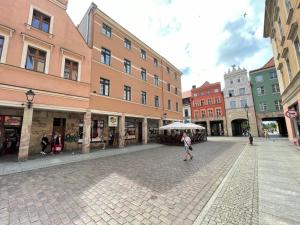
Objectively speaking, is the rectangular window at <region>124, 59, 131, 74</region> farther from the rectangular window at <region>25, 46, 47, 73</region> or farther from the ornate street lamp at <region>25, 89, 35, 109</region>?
the ornate street lamp at <region>25, 89, 35, 109</region>

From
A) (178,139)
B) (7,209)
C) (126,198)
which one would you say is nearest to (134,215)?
(126,198)

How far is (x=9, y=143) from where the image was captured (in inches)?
494

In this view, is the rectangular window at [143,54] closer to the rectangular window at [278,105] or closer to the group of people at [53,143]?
the group of people at [53,143]

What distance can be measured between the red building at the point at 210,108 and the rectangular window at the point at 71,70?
37831 millimetres

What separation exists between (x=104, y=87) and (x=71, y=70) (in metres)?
3.44

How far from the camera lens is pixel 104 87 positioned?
15.6m

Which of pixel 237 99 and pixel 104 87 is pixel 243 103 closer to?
pixel 237 99

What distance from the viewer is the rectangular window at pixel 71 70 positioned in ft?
42.1

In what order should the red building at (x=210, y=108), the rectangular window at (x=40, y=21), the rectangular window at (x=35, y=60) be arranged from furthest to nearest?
the red building at (x=210, y=108) < the rectangular window at (x=40, y=21) < the rectangular window at (x=35, y=60)

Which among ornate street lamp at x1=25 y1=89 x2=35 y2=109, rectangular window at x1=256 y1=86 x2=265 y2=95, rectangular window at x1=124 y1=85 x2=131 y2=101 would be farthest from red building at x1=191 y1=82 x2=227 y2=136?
ornate street lamp at x1=25 y1=89 x2=35 y2=109

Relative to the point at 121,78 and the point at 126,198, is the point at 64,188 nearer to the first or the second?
the point at 126,198

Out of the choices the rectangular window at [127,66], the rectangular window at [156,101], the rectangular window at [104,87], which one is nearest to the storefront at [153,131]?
the rectangular window at [156,101]

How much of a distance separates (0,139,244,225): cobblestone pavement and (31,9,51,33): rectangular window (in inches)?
419

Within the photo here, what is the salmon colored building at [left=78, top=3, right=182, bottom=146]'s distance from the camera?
1526 centimetres
